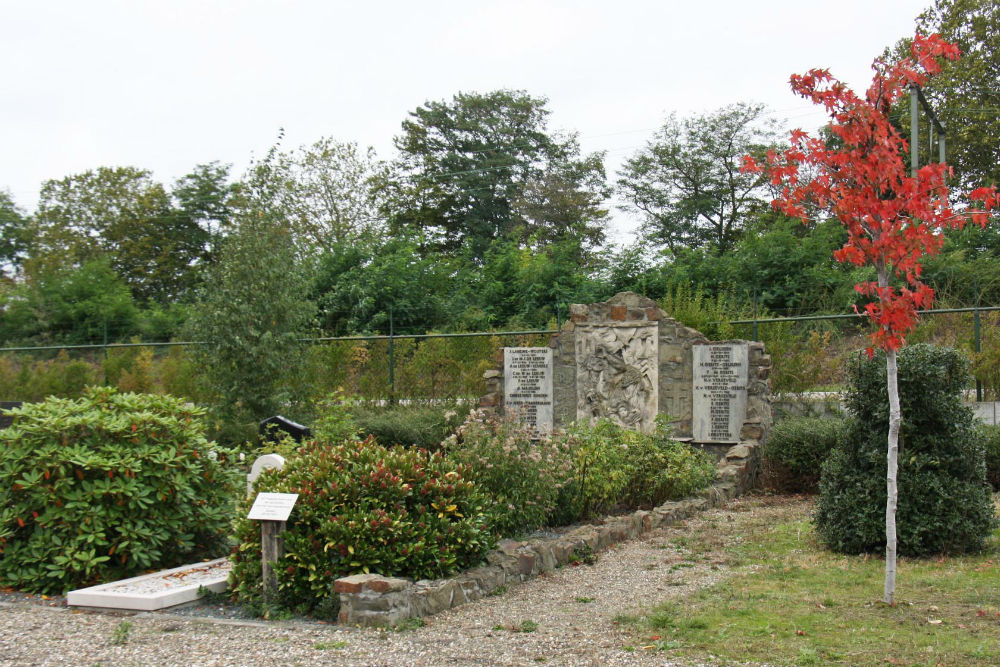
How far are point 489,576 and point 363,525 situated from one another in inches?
39.9

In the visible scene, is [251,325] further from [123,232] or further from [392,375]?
[123,232]

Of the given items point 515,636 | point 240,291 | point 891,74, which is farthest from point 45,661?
point 240,291

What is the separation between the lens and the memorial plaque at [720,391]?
38.9ft

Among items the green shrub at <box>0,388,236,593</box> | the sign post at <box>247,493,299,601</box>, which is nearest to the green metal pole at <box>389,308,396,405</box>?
the green shrub at <box>0,388,236,593</box>

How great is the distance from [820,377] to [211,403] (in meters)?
9.49

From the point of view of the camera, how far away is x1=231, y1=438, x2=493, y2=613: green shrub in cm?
566

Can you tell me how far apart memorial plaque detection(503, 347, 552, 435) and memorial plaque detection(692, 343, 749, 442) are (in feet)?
6.99

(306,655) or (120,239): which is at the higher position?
(120,239)

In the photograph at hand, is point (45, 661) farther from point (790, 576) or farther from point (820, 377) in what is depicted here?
point (820, 377)

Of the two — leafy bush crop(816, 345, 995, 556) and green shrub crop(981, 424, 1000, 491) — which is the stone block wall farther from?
green shrub crop(981, 424, 1000, 491)

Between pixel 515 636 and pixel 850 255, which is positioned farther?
pixel 850 255

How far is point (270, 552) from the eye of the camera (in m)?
5.79

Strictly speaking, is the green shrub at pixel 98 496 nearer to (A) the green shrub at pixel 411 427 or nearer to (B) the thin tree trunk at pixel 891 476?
(B) the thin tree trunk at pixel 891 476

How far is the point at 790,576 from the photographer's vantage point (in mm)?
6398
